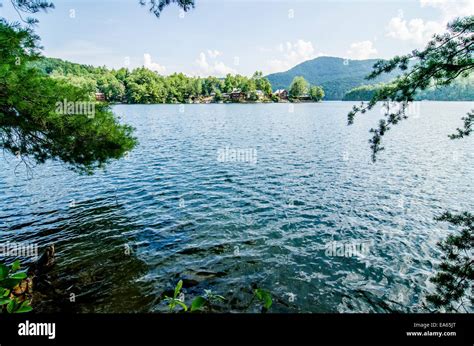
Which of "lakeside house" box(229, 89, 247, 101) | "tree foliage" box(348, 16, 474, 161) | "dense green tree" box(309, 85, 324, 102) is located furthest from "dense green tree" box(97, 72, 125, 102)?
"tree foliage" box(348, 16, 474, 161)

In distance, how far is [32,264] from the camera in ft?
34.4

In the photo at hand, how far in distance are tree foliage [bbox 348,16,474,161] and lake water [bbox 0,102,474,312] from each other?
641 centimetres

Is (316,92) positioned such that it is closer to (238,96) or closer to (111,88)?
(238,96)

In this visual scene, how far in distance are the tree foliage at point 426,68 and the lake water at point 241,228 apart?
641 cm

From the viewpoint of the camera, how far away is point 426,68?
566 cm

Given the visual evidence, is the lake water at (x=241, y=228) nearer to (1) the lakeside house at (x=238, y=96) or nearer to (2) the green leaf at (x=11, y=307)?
(2) the green leaf at (x=11, y=307)

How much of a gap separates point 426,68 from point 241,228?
1078 centimetres

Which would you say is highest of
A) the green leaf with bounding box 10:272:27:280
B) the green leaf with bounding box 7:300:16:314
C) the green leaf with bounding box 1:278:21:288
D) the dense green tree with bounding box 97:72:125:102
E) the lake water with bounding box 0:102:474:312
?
the dense green tree with bounding box 97:72:125:102

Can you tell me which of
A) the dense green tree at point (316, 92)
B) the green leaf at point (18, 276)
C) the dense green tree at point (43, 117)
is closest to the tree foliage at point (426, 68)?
the green leaf at point (18, 276)

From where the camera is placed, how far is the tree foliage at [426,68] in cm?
527

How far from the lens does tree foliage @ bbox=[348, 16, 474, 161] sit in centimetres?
527

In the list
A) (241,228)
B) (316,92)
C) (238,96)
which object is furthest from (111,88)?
(241,228)

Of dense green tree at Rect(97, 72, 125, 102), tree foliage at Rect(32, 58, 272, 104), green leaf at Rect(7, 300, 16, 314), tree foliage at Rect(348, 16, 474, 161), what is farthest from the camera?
tree foliage at Rect(32, 58, 272, 104)

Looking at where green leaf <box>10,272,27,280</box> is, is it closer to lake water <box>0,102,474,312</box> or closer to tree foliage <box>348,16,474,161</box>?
lake water <box>0,102,474,312</box>
